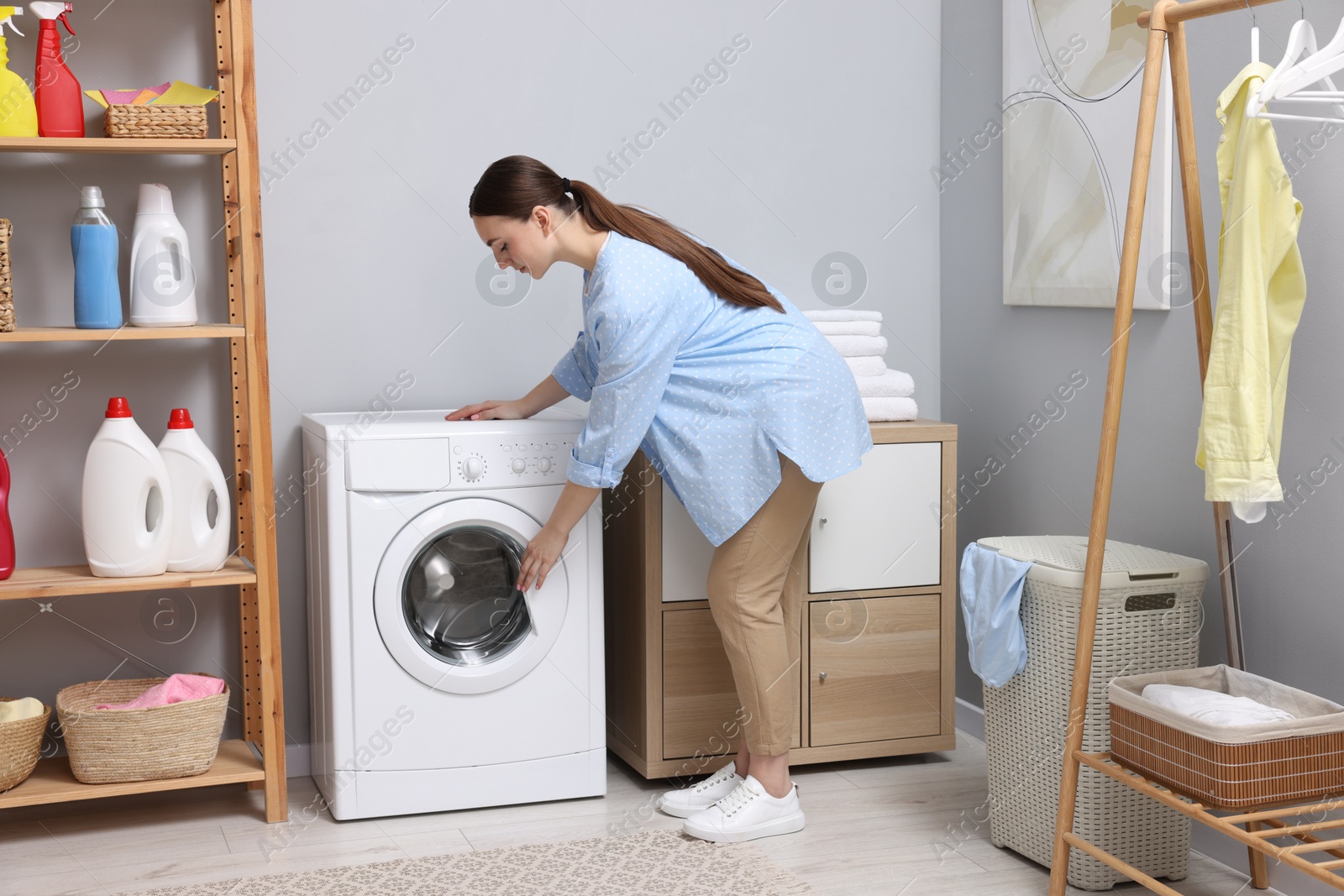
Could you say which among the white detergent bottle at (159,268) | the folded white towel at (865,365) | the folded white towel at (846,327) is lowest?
the folded white towel at (865,365)

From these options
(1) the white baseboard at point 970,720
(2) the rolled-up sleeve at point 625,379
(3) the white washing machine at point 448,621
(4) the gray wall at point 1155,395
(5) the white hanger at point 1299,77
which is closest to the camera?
(5) the white hanger at point 1299,77

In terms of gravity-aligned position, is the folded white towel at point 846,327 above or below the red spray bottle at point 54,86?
below

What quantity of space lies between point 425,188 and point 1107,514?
1.63 metres

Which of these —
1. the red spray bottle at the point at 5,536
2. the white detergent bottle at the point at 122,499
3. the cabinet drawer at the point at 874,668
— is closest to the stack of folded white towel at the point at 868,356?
the cabinet drawer at the point at 874,668

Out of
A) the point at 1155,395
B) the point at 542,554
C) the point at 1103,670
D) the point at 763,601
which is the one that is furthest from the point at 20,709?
the point at 1155,395

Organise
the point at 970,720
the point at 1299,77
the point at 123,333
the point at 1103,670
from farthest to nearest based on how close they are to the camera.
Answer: the point at 970,720, the point at 123,333, the point at 1103,670, the point at 1299,77

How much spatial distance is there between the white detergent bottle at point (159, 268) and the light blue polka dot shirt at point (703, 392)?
2.60ft

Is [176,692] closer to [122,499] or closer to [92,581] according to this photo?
[92,581]

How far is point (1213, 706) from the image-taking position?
1.85 m

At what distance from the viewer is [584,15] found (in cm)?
288

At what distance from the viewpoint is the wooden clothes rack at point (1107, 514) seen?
1.84 meters

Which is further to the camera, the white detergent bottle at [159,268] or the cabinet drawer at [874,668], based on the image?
the cabinet drawer at [874,668]

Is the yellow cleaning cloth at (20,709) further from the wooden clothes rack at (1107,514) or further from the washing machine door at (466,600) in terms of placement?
the wooden clothes rack at (1107,514)

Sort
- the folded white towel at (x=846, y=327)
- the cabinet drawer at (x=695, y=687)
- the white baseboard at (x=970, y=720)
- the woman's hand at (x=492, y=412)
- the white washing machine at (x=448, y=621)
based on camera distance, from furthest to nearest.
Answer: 1. the white baseboard at (x=970, y=720)
2. the folded white towel at (x=846, y=327)
3. the cabinet drawer at (x=695, y=687)
4. the woman's hand at (x=492, y=412)
5. the white washing machine at (x=448, y=621)
